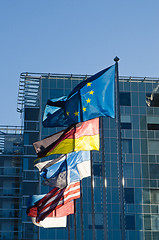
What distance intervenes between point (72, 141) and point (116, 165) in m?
47.0

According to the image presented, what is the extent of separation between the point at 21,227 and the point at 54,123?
55867mm

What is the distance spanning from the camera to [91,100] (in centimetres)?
2578

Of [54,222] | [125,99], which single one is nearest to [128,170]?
[125,99]

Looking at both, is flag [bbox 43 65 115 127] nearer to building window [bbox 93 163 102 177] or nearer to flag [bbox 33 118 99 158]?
flag [bbox 33 118 99 158]

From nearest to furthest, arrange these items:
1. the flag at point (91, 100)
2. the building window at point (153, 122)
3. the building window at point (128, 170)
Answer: the flag at point (91, 100) < the building window at point (128, 170) < the building window at point (153, 122)

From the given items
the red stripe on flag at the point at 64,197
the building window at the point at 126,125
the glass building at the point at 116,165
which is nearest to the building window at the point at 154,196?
the glass building at the point at 116,165

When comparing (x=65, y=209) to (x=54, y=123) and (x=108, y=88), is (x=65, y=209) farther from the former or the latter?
(x=108, y=88)

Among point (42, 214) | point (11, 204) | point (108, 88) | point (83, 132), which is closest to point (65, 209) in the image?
point (42, 214)

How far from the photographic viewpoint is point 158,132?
7762 cm

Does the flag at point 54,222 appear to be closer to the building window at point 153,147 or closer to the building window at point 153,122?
the building window at point 153,147

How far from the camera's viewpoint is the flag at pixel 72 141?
27.9m

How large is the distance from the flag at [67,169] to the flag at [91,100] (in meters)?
2.98

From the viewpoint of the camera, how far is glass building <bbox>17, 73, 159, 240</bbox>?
7194 centimetres

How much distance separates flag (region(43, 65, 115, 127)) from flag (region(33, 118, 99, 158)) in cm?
83
